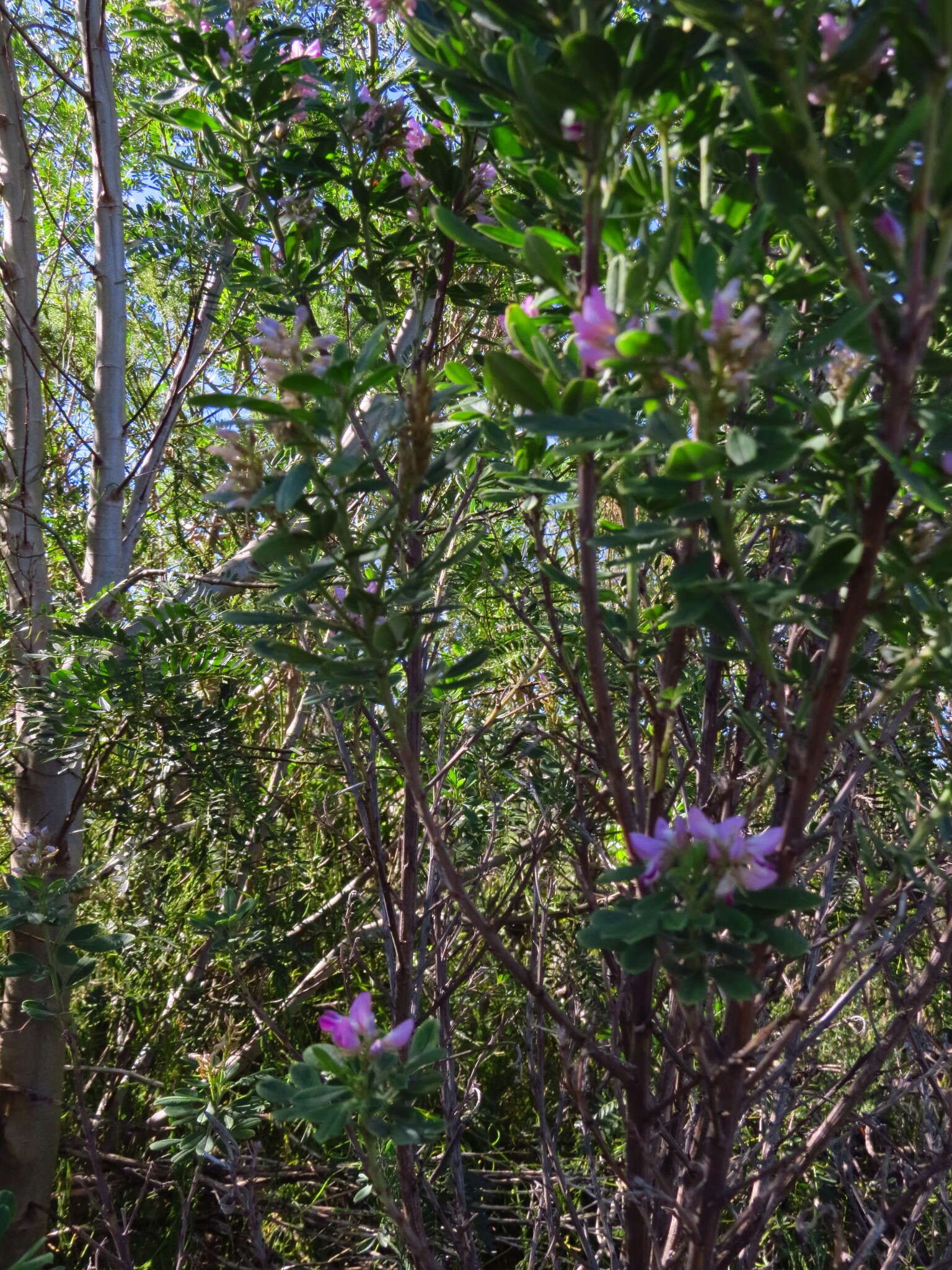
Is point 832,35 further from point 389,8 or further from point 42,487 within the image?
point 42,487

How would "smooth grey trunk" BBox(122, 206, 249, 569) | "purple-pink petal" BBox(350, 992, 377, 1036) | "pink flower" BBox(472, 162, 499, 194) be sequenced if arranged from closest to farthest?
"purple-pink petal" BBox(350, 992, 377, 1036), "pink flower" BBox(472, 162, 499, 194), "smooth grey trunk" BBox(122, 206, 249, 569)

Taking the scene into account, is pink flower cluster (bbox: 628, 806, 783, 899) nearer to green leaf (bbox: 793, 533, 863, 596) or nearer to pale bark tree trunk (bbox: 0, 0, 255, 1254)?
green leaf (bbox: 793, 533, 863, 596)

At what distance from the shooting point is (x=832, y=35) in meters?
0.60

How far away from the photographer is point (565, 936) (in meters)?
1.81

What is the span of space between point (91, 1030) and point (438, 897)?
3.87 feet

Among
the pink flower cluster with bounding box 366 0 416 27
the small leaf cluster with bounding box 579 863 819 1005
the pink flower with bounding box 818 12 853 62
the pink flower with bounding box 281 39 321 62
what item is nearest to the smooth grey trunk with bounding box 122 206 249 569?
the pink flower with bounding box 281 39 321 62

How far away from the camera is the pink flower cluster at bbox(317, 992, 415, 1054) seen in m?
0.81

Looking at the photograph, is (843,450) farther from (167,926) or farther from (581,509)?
(167,926)

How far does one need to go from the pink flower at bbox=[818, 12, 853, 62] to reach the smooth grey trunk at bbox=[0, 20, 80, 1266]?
4.43ft

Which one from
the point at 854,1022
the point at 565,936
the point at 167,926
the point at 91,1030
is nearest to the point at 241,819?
the point at 167,926

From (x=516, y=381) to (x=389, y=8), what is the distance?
0.62 m

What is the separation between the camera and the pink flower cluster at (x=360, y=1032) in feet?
2.67

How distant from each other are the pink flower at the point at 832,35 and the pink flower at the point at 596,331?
8.2 inches

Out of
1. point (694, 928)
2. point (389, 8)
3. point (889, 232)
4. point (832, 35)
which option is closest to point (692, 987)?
point (694, 928)
